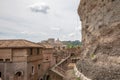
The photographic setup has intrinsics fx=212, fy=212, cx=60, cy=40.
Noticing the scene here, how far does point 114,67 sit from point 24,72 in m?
22.6

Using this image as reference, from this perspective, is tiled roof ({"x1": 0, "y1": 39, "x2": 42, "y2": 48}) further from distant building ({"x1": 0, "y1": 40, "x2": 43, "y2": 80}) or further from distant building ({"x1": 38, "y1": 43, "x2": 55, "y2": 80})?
distant building ({"x1": 38, "y1": 43, "x2": 55, "y2": 80})

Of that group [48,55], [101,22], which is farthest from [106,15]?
[48,55]

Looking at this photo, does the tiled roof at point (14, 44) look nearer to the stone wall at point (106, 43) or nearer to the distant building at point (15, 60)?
the distant building at point (15, 60)

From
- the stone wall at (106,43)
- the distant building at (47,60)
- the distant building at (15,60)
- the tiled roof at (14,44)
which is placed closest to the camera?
the stone wall at (106,43)

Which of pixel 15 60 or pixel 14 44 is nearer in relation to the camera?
pixel 15 60

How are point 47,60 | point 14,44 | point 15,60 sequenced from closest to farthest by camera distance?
point 15,60 < point 14,44 < point 47,60

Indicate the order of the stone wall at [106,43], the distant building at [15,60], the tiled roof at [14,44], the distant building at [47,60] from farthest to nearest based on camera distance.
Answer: the distant building at [47,60], the tiled roof at [14,44], the distant building at [15,60], the stone wall at [106,43]

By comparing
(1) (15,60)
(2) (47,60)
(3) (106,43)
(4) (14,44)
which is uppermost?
(4) (14,44)

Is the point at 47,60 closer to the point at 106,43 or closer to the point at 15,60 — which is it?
the point at 15,60

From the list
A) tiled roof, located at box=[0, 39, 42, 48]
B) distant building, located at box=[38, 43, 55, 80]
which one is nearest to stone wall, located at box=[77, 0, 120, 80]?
tiled roof, located at box=[0, 39, 42, 48]

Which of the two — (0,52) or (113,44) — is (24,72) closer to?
(0,52)

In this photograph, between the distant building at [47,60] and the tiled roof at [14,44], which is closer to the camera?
the tiled roof at [14,44]

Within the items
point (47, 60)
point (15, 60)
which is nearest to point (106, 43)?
point (15, 60)

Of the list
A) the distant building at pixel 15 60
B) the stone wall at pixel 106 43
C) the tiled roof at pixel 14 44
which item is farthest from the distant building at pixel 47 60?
the stone wall at pixel 106 43
